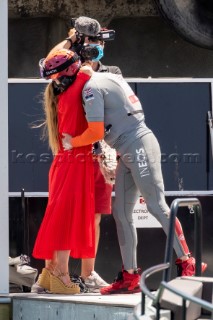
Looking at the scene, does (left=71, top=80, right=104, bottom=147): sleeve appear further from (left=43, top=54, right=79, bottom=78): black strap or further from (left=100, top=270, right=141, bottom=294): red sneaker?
(left=100, top=270, right=141, bottom=294): red sneaker

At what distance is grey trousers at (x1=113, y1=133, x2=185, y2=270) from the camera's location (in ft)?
24.9

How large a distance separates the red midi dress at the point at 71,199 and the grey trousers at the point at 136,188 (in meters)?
0.20

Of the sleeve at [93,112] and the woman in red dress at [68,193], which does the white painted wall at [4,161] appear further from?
the sleeve at [93,112]

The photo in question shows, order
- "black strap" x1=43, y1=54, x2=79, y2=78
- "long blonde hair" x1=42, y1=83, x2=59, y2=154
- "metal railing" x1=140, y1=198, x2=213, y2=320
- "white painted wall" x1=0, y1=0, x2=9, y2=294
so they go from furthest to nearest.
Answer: "long blonde hair" x1=42, y1=83, x2=59, y2=154, "black strap" x1=43, y1=54, x2=79, y2=78, "white painted wall" x1=0, y1=0, x2=9, y2=294, "metal railing" x1=140, y1=198, x2=213, y2=320

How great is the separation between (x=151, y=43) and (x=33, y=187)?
4153mm

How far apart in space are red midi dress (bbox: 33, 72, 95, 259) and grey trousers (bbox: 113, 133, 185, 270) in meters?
0.20

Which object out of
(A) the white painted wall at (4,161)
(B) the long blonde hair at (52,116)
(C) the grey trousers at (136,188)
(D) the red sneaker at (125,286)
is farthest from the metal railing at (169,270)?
(B) the long blonde hair at (52,116)

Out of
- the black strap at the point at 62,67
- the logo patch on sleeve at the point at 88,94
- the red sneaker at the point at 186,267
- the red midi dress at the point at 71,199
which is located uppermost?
the black strap at the point at 62,67

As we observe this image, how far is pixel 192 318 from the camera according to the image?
5.84 metres

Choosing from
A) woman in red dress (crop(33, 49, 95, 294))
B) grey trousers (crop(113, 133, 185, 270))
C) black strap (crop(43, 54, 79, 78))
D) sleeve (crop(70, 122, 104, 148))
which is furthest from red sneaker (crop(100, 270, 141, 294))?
black strap (crop(43, 54, 79, 78))

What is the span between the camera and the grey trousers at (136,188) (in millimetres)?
7602

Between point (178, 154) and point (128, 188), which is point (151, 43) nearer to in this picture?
point (178, 154)

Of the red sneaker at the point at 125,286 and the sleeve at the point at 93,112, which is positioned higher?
the sleeve at the point at 93,112

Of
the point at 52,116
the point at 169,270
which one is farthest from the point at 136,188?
the point at 169,270
